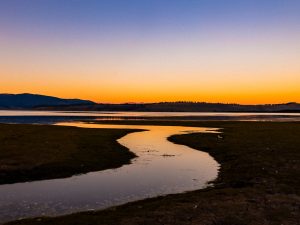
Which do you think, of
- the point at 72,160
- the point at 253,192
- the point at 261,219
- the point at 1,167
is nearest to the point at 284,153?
the point at 253,192

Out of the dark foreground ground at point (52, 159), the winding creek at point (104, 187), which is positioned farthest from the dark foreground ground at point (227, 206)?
the dark foreground ground at point (52, 159)

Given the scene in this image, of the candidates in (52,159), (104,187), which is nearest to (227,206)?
(104,187)

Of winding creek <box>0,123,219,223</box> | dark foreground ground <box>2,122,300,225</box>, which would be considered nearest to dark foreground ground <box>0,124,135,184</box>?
winding creek <box>0,123,219,223</box>

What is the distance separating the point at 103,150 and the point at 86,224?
2722 cm

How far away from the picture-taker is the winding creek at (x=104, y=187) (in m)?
19.3

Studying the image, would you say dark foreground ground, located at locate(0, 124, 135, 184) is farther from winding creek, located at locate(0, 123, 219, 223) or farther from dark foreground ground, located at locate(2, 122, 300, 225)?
dark foreground ground, located at locate(2, 122, 300, 225)

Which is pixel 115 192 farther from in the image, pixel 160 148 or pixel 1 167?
pixel 160 148

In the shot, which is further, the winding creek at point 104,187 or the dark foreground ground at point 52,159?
the dark foreground ground at point 52,159

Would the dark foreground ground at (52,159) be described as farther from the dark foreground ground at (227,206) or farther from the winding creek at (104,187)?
the dark foreground ground at (227,206)

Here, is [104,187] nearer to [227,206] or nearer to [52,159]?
[227,206]

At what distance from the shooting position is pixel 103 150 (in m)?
43.1

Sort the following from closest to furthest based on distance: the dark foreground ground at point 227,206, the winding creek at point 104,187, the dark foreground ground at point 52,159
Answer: the dark foreground ground at point 227,206 → the winding creek at point 104,187 → the dark foreground ground at point 52,159

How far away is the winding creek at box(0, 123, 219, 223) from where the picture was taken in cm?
1934

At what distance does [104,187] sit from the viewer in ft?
80.7
